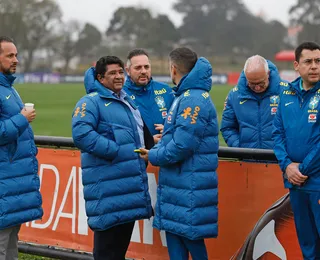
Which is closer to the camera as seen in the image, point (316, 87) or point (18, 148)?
point (316, 87)

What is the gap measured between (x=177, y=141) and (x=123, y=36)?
93.5m

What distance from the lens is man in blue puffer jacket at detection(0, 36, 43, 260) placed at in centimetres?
467

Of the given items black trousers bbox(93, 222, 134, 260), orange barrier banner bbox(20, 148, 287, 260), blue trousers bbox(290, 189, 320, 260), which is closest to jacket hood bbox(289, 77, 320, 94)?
blue trousers bbox(290, 189, 320, 260)

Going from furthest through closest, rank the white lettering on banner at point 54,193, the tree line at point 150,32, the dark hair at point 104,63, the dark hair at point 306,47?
the tree line at point 150,32 → the white lettering on banner at point 54,193 → the dark hair at point 104,63 → the dark hair at point 306,47

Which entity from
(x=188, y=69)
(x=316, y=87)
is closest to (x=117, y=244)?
(x=188, y=69)

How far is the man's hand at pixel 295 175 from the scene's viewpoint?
411 cm

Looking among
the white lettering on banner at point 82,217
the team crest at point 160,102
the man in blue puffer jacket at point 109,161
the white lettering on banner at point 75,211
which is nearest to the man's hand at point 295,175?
the man in blue puffer jacket at point 109,161

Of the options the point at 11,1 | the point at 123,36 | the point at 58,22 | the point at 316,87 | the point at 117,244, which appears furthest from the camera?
the point at 123,36

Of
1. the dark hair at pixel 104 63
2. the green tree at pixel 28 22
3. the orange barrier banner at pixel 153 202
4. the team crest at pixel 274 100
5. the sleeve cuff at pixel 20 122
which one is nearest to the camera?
the sleeve cuff at pixel 20 122

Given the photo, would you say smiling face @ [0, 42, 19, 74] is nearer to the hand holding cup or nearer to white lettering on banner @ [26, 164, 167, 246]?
the hand holding cup

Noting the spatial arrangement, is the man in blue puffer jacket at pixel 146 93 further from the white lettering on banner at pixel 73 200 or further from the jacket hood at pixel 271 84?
the white lettering on banner at pixel 73 200

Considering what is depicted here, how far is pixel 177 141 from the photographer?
167 inches

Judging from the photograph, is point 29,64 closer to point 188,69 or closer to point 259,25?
point 259,25

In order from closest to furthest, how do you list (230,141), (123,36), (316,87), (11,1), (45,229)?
(316,87)
(230,141)
(45,229)
(11,1)
(123,36)
